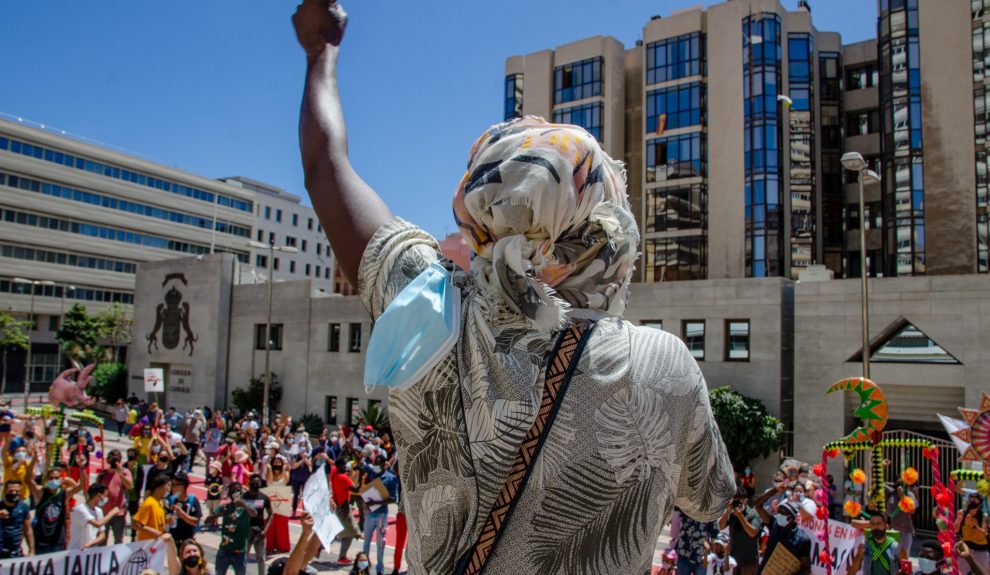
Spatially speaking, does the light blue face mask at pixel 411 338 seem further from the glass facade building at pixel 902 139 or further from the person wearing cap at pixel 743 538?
the glass facade building at pixel 902 139

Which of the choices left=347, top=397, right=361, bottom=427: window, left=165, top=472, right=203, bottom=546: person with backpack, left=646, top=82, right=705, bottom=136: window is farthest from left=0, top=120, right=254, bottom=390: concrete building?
left=165, top=472, right=203, bottom=546: person with backpack

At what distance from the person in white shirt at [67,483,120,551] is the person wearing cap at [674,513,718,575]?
665 cm

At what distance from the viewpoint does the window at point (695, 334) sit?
21453mm

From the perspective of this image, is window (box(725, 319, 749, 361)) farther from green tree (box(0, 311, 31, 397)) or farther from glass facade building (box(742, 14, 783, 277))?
green tree (box(0, 311, 31, 397))

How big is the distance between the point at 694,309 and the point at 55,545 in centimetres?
1720

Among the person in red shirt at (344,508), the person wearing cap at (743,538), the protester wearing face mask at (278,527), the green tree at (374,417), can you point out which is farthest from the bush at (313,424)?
the person wearing cap at (743,538)

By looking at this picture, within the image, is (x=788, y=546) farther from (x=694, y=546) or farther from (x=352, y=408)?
(x=352, y=408)

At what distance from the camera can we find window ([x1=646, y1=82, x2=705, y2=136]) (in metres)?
36.1

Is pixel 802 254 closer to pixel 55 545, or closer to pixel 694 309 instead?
pixel 694 309

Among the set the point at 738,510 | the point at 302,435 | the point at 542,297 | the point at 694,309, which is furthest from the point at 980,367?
the point at 542,297

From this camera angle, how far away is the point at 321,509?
6.92m

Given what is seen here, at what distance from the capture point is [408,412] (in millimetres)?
1279

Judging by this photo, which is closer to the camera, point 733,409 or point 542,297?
point 542,297

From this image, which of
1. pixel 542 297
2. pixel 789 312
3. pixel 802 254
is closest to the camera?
pixel 542 297
